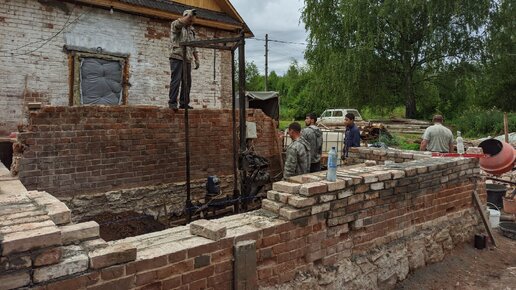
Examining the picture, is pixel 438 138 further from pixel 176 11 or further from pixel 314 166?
pixel 176 11

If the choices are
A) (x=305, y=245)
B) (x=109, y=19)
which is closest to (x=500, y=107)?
(x=109, y=19)

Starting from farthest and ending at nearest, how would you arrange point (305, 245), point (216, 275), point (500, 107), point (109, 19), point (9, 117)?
point (500, 107)
point (109, 19)
point (9, 117)
point (305, 245)
point (216, 275)

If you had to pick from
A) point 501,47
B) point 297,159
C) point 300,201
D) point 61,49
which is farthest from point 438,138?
point 501,47

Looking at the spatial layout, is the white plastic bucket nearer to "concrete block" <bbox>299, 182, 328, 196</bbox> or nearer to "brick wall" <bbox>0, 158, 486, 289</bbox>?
"brick wall" <bbox>0, 158, 486, 289</bbox>

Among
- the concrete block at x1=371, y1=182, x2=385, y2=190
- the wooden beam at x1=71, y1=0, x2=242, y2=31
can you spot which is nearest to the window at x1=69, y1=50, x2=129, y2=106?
the wooden beam at x1=71, y1=0, x2=242, y2=31

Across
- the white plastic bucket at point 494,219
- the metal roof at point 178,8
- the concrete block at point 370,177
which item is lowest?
the white plastic bucket at point 494,219

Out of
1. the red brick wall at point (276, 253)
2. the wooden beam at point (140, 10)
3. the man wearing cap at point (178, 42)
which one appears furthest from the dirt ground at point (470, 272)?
the wooden beam at point (140, 10)

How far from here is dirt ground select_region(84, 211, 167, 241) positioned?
509 cm

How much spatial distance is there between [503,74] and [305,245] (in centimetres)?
2358

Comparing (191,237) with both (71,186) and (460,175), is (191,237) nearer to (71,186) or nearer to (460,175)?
(71,186)

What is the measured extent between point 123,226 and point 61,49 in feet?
15.9

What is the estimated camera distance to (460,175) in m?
4.99

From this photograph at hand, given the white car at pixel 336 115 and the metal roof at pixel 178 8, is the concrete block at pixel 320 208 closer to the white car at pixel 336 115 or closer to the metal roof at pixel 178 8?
the metal roof at pixel 178 8

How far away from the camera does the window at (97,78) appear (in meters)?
8.38
